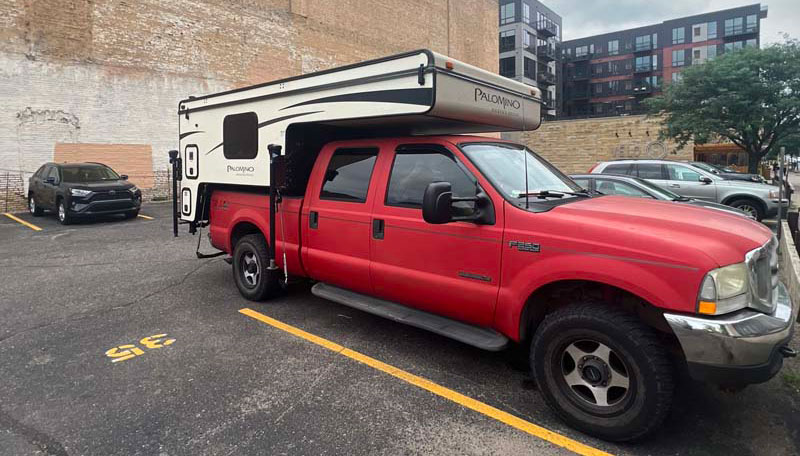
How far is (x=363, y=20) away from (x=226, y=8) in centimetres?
900

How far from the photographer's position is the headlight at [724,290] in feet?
8.62

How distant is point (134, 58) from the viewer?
Result: 18062 millimetres

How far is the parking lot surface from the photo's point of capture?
9.81ft

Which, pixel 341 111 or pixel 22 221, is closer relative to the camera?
pixel 341 111

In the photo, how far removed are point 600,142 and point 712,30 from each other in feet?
154

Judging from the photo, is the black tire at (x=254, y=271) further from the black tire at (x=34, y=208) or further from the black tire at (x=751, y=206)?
the black tire at (x=34, y=208)

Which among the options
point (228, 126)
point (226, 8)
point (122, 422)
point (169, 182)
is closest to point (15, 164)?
point (169, 182)

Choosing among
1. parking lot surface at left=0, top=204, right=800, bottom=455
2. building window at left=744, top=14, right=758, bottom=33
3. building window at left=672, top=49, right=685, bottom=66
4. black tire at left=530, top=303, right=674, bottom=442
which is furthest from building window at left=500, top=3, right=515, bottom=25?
black tire at left=530, top=303, right=674, bottom=442

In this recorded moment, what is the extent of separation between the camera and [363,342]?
4.57 metres

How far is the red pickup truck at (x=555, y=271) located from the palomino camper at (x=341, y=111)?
1.16ft

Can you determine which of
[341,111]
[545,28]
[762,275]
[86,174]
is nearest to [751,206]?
[762,275]

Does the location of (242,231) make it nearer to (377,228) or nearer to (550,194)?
(377,228)

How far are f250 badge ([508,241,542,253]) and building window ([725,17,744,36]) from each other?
75.6 m

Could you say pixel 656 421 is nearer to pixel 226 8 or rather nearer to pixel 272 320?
pixel 272 320
